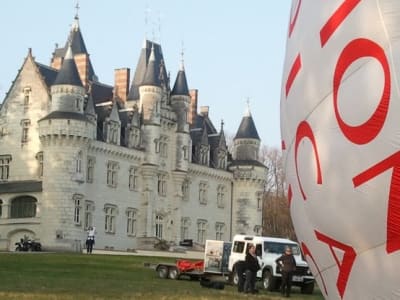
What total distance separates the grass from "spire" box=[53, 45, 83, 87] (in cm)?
2211

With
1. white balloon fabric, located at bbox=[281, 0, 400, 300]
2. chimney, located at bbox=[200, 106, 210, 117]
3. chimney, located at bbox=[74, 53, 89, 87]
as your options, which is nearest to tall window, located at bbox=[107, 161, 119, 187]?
chimney, located at bbox=[74, 53, 89, 87]

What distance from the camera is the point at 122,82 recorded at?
222ft

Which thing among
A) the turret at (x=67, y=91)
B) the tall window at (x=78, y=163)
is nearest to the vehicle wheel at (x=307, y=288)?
the tall window at (x=78, y=163)

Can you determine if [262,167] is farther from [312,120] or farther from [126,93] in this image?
[312,120]

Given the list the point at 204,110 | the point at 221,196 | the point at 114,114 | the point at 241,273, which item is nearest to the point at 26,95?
the point at 114,114

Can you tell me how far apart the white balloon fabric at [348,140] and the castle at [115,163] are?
47.8 metres

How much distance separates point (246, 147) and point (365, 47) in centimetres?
6891

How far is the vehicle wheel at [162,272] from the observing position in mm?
28848

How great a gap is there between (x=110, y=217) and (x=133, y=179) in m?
4.33

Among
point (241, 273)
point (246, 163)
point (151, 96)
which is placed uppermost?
point (151, 96)

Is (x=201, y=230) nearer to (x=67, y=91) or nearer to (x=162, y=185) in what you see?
(x=162, y=185)

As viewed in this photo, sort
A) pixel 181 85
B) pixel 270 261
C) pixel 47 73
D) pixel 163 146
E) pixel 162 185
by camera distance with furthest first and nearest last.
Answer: pixel 181 85
pixel 163 146
pixel 162 185
pixel 47 73
pixel 270 261

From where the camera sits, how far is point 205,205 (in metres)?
71.2

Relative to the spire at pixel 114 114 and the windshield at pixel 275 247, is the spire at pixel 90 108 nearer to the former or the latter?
the spire at pixel 114 114
